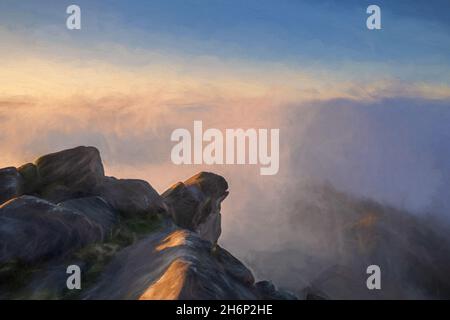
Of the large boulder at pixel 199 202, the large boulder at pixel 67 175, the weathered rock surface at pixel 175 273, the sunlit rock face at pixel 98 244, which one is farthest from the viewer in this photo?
the large boulder at pixel 199 202

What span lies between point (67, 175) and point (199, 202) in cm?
1789

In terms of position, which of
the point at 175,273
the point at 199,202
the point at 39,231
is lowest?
the point at 199,202

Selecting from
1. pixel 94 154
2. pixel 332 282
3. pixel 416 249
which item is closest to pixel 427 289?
pixel 416 249

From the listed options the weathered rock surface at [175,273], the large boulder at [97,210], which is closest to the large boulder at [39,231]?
the large boulder at [97,210]

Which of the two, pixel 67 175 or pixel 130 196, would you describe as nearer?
pixel 130 196

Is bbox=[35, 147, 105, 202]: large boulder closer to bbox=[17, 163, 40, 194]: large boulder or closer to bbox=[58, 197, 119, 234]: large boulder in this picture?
bbox=[17, 163, 40, 194]: large boulder

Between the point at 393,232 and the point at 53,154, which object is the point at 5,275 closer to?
the point at 53,154

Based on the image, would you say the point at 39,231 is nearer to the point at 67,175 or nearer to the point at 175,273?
the point at 175,273

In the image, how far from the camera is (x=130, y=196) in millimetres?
39094

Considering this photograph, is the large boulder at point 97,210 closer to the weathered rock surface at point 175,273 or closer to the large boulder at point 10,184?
the weathered rock surface at point 175,273

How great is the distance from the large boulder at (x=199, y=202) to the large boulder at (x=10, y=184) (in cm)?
1439

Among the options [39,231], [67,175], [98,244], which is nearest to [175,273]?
[98,244]

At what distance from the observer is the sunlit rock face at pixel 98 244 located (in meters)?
22.5

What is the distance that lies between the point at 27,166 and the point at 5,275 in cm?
1684
